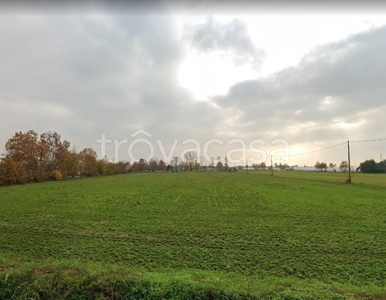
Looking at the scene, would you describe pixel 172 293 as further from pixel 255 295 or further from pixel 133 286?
pixel 255 295

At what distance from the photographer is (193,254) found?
6051mm

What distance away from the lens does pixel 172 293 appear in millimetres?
3684

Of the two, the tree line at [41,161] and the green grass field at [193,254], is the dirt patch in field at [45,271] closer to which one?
the green grass field at [193,254]

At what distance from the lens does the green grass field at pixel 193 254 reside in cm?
376

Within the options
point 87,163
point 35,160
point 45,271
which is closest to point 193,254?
point 45,271

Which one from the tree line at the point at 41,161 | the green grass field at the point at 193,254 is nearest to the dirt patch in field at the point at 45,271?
the green grass field at the point at 193,254

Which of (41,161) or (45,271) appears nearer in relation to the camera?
(45,271)

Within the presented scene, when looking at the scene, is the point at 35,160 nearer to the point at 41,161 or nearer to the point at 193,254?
the point at 41,161

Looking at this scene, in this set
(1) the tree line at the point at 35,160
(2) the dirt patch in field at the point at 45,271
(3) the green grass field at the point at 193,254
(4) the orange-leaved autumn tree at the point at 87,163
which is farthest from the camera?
(4) the orange-leaved autumn tree at the point at 87,163

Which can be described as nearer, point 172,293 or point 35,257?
point 172,293

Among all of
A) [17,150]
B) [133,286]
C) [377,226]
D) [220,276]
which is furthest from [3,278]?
[17,150]

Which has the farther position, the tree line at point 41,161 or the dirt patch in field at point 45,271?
the tree line at point 41,161

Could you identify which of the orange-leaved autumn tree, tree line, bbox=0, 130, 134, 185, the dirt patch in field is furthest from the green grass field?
the orange-leaved autumn tree

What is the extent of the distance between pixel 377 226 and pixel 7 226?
16.7 meters
